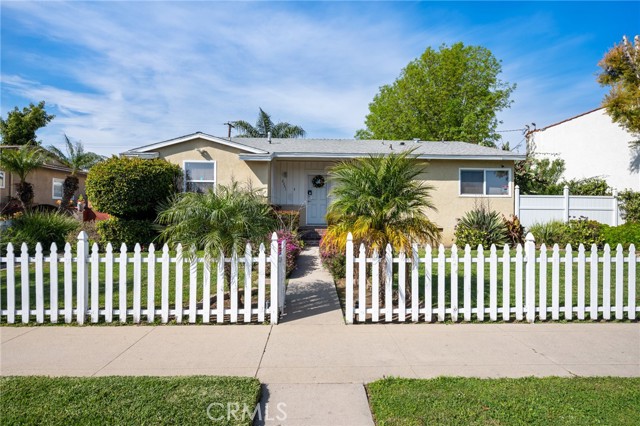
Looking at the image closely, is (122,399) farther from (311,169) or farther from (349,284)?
(311,169)

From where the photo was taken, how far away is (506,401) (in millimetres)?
3242

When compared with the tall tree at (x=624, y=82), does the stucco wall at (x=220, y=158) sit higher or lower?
lower

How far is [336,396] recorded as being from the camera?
3410 millimetres

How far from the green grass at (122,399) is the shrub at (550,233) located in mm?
13078

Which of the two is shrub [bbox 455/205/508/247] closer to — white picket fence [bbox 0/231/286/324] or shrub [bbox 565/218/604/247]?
shrub [bbox 565/218/604/247]

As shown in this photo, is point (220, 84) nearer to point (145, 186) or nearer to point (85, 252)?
point (145, 186)

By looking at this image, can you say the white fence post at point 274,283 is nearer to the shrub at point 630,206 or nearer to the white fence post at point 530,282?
the white fence post at point 530,282

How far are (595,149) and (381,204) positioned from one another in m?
19.9

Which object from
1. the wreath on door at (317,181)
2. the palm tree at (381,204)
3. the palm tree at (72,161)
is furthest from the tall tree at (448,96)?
the palm tree at (381,204)

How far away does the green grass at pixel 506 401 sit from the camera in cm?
297

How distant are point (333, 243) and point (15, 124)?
31.4 meters

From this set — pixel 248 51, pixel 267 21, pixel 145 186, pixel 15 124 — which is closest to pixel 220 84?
pixel 248 51

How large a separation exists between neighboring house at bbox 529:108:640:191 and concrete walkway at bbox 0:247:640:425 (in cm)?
1744

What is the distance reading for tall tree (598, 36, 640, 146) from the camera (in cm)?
1592
